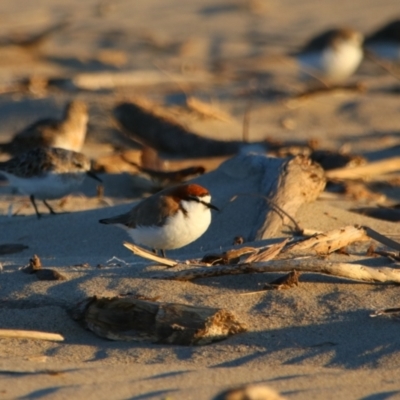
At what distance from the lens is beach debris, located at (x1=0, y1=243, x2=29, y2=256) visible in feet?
21.2

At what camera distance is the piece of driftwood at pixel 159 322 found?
4.48 metres

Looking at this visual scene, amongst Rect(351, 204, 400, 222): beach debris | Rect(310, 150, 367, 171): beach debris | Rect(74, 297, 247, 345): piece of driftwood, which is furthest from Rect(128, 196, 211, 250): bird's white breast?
Rect(310, 150, 367, 171): beach debris

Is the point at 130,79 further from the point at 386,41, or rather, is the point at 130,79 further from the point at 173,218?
the point at 173,218

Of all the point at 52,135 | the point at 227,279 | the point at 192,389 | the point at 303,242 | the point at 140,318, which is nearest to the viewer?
the point at 192,389

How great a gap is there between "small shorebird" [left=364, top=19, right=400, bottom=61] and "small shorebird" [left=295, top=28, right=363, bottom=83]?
0.52 meters

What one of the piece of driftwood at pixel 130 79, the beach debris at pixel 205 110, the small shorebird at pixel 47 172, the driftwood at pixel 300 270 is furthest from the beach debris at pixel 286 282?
the piece of driftwood at pixel 130 79

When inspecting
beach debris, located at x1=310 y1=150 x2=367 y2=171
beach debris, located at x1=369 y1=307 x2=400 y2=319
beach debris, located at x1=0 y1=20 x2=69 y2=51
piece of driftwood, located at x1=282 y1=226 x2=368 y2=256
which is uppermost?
beach debris, located at x1=0 y1=20 x2=69 y2=51

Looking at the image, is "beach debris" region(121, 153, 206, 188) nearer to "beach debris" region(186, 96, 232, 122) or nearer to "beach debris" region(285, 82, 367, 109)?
"beach debris" region(186, 96, 232, 122)

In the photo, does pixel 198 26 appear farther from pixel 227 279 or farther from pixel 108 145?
pixel 227 279

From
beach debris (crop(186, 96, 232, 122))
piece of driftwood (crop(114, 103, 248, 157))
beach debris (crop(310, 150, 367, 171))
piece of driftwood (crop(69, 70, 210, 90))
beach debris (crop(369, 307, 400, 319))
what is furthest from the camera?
piece of driftwood (crop(69, 70, 210, 90))

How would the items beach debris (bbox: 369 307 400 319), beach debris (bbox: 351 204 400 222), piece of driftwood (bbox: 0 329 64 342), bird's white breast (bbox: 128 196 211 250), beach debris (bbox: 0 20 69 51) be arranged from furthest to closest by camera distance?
beach debris (bbox: 0 20 69 51)
beach debris (bbox: 351 204 400 222)
bird's white breast (bbox: 128 196 211 250)
beach debris (bbox: 369 307 400 319)
piece of driftwood (bbox: 0 329 64 342)

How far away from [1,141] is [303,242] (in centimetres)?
569

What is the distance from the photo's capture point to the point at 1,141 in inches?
407

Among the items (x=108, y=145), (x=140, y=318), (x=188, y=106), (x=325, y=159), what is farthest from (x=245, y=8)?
(x=140, y=318)
